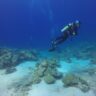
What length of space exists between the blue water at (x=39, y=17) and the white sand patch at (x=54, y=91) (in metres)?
34.1

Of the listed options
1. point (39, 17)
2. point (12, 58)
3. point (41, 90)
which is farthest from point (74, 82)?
point (39, 17)

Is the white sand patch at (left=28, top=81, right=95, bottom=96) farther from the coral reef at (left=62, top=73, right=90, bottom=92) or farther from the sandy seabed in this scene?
the coral reef at (left=62, top=73, right=90, bottom=92)

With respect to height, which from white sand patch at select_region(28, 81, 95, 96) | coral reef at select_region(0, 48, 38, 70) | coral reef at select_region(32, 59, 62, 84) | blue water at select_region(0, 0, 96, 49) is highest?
blue water at select_region(0, 0, 96, 49)

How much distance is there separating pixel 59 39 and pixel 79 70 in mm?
3367

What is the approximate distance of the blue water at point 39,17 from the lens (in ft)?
171

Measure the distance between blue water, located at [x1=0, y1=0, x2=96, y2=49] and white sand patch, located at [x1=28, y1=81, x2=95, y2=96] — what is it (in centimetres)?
3406

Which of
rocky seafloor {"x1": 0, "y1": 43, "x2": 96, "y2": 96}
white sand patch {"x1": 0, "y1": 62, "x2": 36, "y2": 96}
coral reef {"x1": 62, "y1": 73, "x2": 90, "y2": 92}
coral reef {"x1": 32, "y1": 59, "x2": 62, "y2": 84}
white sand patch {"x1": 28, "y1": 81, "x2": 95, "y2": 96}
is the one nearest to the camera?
white sand patch {"x1": 28, "y1": 81, "x2": 95, "y2": 96}

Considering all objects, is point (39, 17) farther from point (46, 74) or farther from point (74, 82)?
point (74, 82)

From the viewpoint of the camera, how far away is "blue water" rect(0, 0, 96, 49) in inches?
2051

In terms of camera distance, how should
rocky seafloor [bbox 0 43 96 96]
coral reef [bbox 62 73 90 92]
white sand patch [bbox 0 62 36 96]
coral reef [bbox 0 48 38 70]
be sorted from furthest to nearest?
coral reef [bbox 0 48 38 70] → white sand patch [bbox 0 62 36 96] → coral reef [bbox 62 73 90 92] → rocky seafloor [bbox 0 43 96 96]

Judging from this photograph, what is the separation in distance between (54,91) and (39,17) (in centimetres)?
6231

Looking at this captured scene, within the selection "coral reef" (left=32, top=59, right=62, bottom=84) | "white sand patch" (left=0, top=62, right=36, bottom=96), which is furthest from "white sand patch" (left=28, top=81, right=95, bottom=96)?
"white sand patch" (left=0, top=62, right=36, bottom=96)

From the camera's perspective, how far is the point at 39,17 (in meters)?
70.8

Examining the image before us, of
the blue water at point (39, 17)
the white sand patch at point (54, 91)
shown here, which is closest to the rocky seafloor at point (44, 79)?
the white sand patch at point (54, 91)
